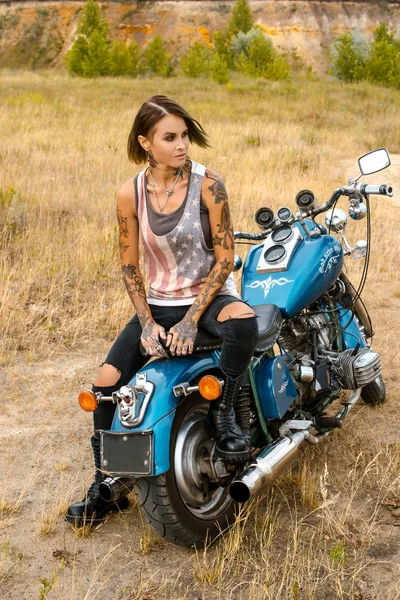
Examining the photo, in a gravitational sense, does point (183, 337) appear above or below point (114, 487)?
above

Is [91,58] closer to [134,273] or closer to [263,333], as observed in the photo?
[134,273]

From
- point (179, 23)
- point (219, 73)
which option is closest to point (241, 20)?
point (179, 23)

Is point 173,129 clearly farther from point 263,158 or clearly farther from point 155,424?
point 263,158

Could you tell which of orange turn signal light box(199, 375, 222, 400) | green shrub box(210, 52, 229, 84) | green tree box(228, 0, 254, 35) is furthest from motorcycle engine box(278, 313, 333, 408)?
Result: green tree box(228, 0, 254, 35)

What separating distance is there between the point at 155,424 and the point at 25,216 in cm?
588

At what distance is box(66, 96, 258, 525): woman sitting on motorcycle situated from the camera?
10.5 feet

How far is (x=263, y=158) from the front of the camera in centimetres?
1358

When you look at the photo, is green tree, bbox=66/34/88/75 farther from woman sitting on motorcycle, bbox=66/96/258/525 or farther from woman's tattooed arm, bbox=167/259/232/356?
woman's tattooed arm, bbox=167/259/232/356

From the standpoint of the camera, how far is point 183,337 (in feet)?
10.6

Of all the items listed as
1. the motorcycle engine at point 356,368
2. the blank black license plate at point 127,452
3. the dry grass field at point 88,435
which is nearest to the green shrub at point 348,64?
the dry grass field at point 88,435

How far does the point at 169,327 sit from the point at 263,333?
0.43 m

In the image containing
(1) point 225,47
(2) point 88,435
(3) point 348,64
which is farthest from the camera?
(1) point 225,47

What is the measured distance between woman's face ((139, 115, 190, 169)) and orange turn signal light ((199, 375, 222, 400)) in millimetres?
957

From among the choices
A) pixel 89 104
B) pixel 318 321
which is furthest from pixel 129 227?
pixel 89 104
